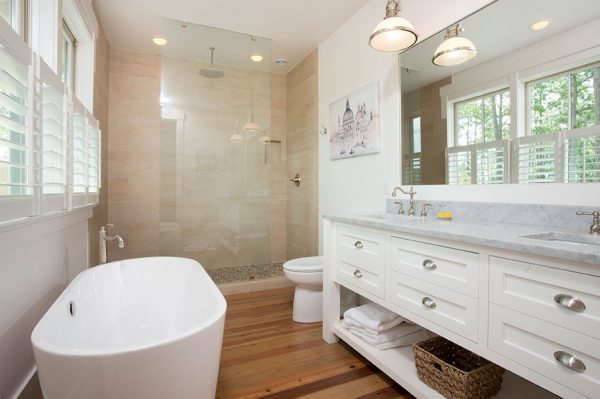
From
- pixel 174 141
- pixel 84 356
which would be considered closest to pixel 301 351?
pixel 84 356

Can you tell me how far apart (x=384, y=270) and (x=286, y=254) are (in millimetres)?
2728

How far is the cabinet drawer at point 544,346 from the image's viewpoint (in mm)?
933

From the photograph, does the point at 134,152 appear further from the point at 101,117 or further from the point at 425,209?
the point at 425,209

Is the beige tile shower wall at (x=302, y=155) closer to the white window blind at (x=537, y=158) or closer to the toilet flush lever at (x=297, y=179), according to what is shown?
the toilet flush lever at (x=297, y=179)

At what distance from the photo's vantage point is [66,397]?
89 cm

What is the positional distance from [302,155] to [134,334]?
2.64m

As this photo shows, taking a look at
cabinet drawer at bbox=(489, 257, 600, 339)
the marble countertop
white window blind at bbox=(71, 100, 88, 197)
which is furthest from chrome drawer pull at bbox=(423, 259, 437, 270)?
white window blind at bbox=(71, 100, 88, 197)

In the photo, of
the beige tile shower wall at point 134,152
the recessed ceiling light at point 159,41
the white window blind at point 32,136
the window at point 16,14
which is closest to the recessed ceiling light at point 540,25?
the white window blind at point 32,136

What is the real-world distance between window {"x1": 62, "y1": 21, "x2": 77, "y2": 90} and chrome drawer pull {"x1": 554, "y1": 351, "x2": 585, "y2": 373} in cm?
327

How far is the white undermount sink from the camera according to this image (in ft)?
4.27

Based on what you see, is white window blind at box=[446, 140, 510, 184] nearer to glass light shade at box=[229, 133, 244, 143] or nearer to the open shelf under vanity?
the open shelf under vanity

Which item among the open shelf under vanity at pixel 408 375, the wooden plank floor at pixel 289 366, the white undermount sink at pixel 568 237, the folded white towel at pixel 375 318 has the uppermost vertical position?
the white undermount sink at pixel 568 237

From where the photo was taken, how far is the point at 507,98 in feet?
5.65

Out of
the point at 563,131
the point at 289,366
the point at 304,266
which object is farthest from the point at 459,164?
the point at 289,366
